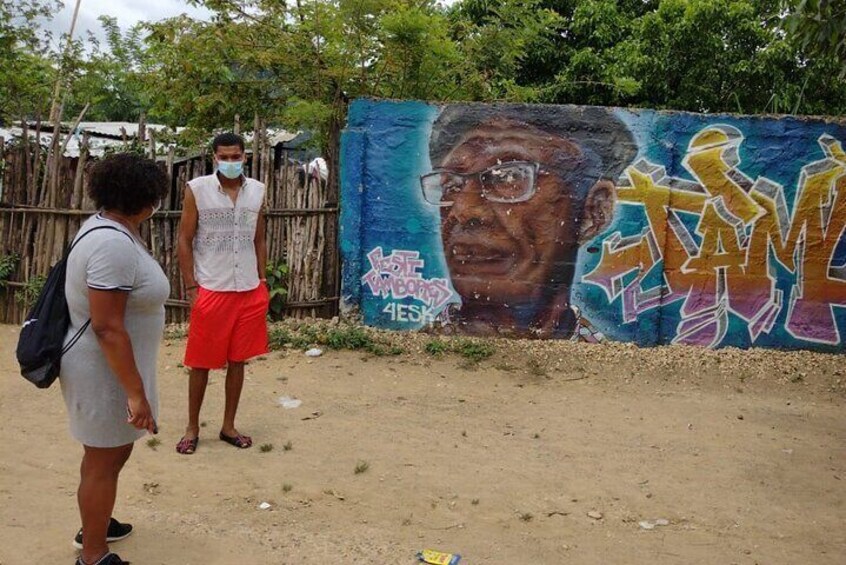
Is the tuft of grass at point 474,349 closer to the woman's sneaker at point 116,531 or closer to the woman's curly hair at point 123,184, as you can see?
the woman's sneaker at point 116,531

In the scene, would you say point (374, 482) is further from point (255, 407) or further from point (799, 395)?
point (799, 395)

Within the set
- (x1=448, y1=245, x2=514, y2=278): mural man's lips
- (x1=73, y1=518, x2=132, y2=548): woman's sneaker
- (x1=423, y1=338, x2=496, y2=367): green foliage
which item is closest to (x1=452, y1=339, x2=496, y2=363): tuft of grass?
(x1=423, y1=338, x2=496, y2=367): green foliage

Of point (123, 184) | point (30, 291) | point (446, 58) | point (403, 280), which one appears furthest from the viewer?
point (446, 58)

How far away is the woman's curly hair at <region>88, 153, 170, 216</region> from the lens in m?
2.84

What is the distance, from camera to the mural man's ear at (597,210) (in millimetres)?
6699

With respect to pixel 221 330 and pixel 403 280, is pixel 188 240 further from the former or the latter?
pixel 403 280

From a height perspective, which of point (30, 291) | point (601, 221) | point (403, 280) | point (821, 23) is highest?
point (821, 23)

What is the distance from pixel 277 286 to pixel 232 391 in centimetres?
281

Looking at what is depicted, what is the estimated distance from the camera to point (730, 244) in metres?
6.63

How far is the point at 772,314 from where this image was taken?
6.65 meters

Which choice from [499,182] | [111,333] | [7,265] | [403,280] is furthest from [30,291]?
[111,333]

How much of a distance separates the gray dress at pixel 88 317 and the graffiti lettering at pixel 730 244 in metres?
4.61

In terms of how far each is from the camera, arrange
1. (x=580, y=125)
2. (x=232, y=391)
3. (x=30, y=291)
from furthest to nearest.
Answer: (x=30, y=291)
(x=580, y=125)
(x=232, y=391)

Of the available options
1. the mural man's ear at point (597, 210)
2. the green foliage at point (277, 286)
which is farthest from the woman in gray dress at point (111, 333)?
the mural man's ear at point (597, 210)
